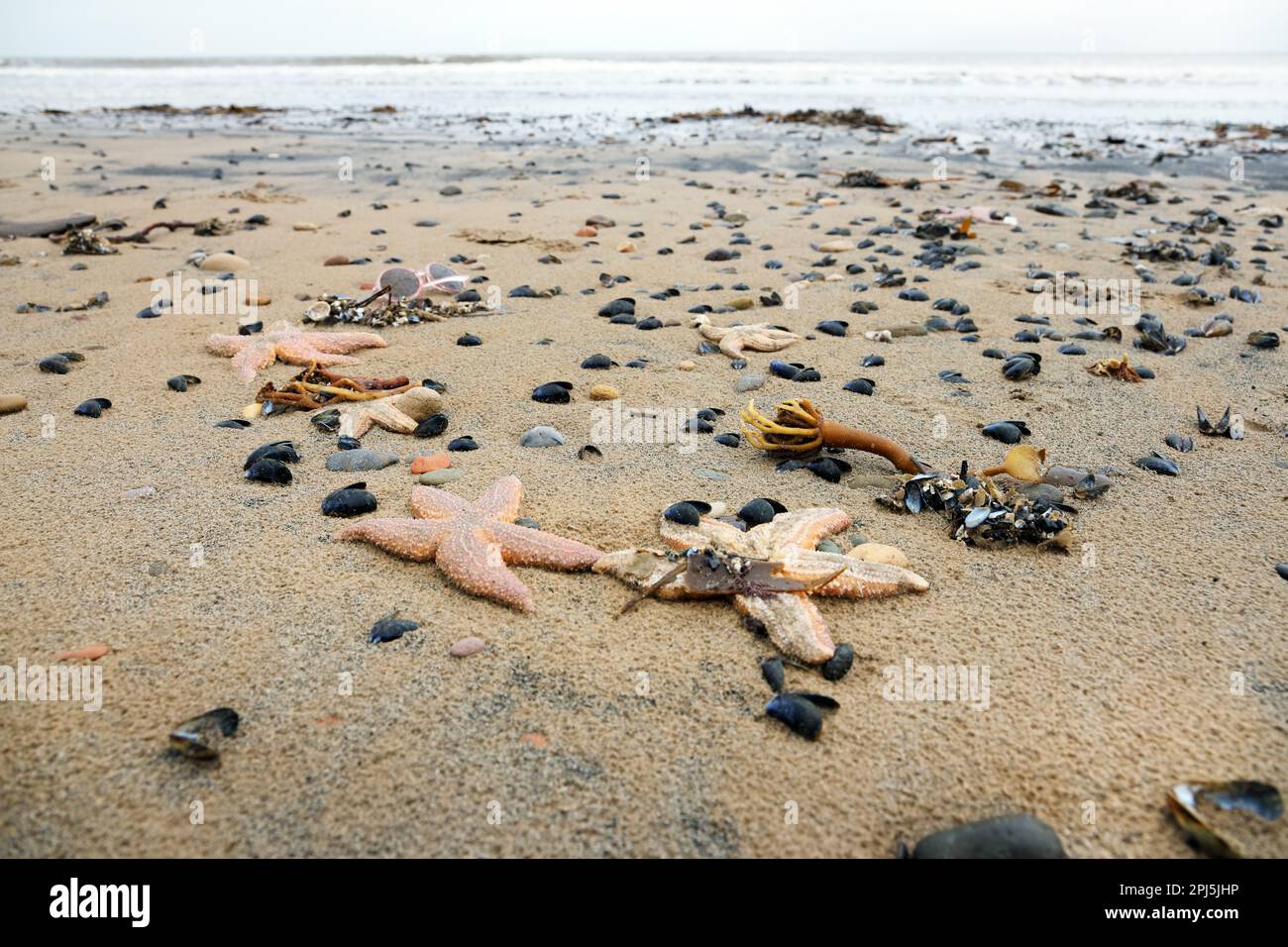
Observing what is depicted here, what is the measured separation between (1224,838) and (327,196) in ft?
34.5

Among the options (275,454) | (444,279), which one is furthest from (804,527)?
(444,279)

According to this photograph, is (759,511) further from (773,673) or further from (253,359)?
(253,359)

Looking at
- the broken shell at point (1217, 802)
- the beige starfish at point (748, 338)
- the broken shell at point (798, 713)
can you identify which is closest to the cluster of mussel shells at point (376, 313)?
the beige starfish at point (748, 338)

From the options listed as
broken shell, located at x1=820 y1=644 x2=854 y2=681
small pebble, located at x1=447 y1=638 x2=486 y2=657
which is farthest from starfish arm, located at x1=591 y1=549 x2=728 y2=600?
small pebble, located at x1=447 y1=638 x2=486 y2=657

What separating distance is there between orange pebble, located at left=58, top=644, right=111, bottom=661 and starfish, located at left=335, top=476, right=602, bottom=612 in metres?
0.78

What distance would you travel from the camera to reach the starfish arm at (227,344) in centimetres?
464

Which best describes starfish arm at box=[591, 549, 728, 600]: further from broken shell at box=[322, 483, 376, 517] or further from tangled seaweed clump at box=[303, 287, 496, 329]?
tangled seaweed clump at box=[303, 287, 496, 329]

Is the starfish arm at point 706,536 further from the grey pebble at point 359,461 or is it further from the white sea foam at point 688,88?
the white sea foam at point 688,88

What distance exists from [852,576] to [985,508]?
75 centimetres

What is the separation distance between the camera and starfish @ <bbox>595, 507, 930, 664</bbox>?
239cm

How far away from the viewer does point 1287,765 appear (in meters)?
2.01

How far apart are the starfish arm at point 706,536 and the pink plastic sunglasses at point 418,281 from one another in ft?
10.9
